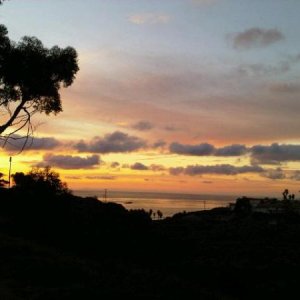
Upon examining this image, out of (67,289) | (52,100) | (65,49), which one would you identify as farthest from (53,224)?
(67,289)

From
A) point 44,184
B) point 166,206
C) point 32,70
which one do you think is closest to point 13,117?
point 32,70

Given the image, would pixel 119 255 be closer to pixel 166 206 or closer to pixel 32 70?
pixel 32 70

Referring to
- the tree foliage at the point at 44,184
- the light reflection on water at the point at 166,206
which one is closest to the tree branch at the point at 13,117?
the tree foliage at the point at 44,184

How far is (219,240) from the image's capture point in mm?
35156

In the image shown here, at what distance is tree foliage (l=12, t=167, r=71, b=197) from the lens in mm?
31234

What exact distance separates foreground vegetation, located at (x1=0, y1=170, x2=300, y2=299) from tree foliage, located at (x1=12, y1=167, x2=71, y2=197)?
0.10 meters

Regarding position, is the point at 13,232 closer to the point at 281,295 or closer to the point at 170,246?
the point at 170,246

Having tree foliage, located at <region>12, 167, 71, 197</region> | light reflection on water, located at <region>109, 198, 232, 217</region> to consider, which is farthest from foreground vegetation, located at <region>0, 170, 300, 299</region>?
light reflection on water, located at <region>109, 198, 232, 217</region>

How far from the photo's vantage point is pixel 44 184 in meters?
31.9

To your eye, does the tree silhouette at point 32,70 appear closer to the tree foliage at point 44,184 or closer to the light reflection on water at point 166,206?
the tree foliage at point 44,184

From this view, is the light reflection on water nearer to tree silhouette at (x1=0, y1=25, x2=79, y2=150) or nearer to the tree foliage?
the tree foliage

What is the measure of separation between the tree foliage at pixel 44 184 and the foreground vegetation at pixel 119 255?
0.10 m

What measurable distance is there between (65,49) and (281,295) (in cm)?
1302

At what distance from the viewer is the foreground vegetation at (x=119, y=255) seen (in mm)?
13109
